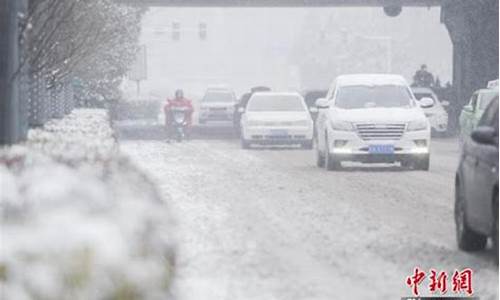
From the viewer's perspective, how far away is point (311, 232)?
1524cm

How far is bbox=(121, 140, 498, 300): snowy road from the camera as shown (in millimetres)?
10945

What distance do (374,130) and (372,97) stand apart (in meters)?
1.29

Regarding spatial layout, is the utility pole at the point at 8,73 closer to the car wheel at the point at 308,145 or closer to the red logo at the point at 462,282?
the red logo at the point at 462,282

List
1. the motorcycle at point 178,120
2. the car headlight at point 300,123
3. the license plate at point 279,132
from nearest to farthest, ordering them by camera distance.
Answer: the license plate at point 279,132, the car headlight at point 300,123, the motorcycle at point 178,120

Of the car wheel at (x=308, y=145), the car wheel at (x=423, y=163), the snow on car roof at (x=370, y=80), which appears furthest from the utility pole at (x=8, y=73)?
the car wheel at (x=308, y=145)

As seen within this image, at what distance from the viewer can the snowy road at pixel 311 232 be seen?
1095 cm

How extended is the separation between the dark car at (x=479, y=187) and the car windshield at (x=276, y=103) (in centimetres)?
2497

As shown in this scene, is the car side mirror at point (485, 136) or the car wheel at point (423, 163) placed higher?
the car side mirror at point (485, 136)

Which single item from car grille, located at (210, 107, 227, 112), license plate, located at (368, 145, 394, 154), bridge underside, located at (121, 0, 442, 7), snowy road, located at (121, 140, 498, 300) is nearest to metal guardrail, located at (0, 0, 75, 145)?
snowy road, located at (121, 140, 498, 300)

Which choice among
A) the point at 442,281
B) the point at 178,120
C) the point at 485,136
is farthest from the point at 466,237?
the point at 178,120

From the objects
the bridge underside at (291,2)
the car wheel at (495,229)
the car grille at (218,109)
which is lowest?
the car grille at (218,109)

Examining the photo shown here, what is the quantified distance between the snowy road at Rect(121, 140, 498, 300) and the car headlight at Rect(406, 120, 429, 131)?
836mm

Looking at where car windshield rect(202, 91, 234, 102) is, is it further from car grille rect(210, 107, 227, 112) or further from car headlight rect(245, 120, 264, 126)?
car headlight rect(245, 120, 264, 126)

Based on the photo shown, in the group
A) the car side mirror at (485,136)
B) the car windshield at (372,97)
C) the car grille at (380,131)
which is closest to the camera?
the car side mirror at (485,136)
